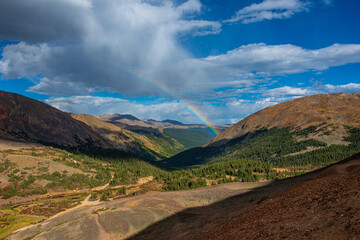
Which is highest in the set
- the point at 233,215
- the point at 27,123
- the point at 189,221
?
the point at 27,123

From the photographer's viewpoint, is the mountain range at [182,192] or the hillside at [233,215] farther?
the mountain range at [182,192]

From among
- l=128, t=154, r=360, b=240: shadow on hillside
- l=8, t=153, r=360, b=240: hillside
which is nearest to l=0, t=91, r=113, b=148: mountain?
l=8, t=153, r=360, b=240: hillside

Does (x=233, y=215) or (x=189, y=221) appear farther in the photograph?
(x=189, y=221)

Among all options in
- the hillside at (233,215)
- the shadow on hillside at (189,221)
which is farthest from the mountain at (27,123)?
the shadow on hillside at (189,221)

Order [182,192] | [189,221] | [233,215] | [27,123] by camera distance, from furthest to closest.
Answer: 1. [27,123]
2. [182,192]
3. [189,221]
4. [233,215]

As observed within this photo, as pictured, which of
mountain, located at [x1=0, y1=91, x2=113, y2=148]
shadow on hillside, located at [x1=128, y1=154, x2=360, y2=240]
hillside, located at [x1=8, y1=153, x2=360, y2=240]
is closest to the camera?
hillside, located at [x1=8, y1=153, x2=360, y2=240]

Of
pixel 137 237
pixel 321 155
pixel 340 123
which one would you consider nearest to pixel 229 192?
pixel 137 237

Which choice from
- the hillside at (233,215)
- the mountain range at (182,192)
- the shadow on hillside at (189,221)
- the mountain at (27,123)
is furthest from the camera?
the mountain at (27,123)

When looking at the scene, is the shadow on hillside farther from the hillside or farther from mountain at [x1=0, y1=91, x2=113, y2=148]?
mountain at [x1=0, y1=91, x2=113, y2=148]

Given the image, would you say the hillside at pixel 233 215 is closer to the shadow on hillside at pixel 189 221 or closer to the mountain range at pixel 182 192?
the shadow on hillside at pixel 189 221

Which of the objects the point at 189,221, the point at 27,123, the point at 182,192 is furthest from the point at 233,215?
the point at 27,123

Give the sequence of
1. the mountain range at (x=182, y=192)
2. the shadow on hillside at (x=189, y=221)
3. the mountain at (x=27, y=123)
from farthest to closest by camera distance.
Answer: the mountain at (x=27, y=123), the shadow on hillside at (x=189, y=221), the mountain range at (x=182, y=192)

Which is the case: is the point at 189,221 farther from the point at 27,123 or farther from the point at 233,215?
the point at 27,123

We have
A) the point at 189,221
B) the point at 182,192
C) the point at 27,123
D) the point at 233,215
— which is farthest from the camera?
the point at 27,123
